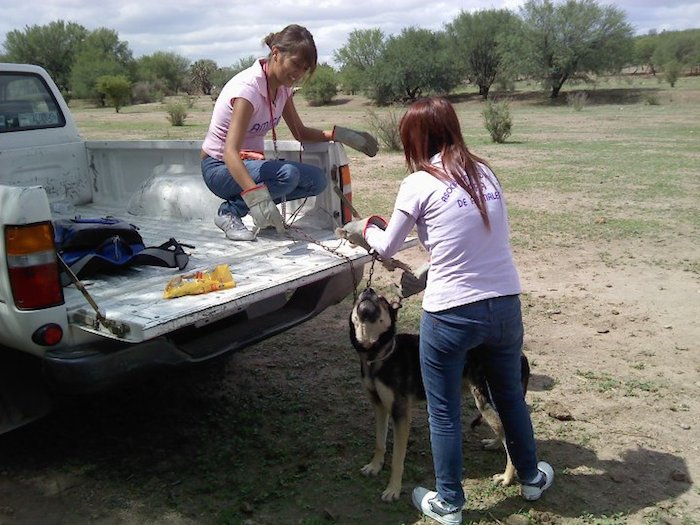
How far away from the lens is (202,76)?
210 ft

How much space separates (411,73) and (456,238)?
43.1 m

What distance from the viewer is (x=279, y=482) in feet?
10.5

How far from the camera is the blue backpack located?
10.8ft

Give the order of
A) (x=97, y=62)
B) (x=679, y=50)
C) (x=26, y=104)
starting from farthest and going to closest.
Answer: (x=679, y=50)
(x=97, y=62)
(x=26, y=104)

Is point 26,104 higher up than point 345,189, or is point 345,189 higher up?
point 26,104

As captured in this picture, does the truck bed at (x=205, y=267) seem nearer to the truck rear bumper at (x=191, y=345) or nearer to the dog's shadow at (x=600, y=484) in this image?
the truck rear bumper at (x=191, y=345)

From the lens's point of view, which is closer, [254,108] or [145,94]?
[254,108]

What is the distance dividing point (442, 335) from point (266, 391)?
189cm

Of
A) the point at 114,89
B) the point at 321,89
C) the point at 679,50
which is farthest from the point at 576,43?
the point at 114,89

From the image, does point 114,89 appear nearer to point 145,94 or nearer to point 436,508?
point 145,94

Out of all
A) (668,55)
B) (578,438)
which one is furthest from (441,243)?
(668,55)

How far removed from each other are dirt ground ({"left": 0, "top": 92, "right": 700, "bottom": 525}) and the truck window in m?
2.32

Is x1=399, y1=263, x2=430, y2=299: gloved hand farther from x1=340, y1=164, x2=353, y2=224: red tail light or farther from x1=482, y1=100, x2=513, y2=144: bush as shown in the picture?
x1=482, y1=100, x2=513, y2=144: bush

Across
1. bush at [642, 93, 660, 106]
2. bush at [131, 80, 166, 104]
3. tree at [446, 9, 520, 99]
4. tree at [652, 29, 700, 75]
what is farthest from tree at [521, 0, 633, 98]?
bush at [131, 80, 166, 104]
